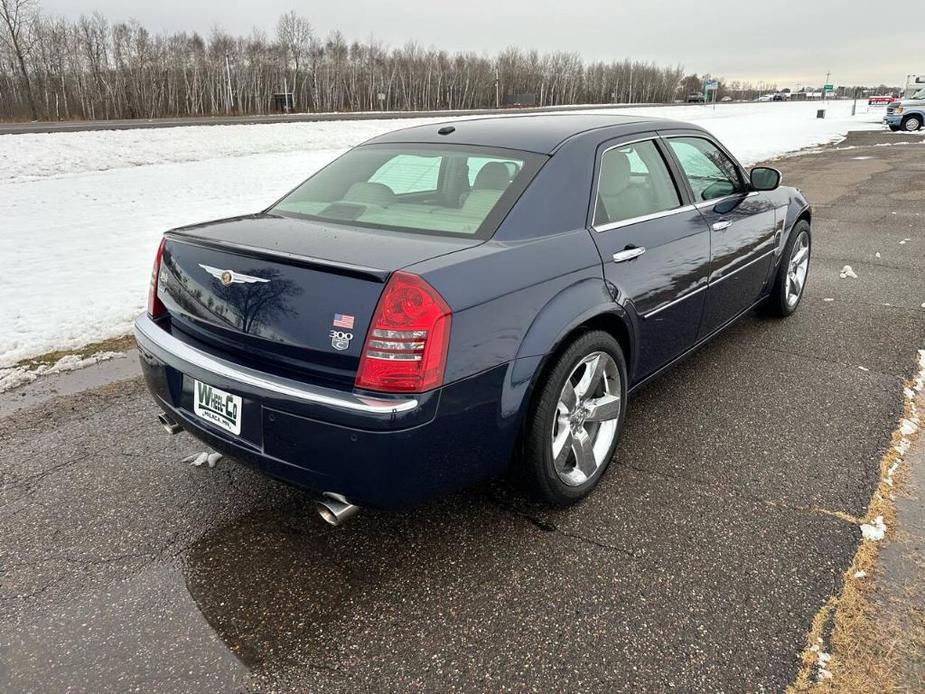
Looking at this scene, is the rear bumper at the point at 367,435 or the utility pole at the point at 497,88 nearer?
the rear bumper at the point at 367,435

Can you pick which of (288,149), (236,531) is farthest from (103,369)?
(288,149)

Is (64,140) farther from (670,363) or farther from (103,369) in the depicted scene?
(670,363)

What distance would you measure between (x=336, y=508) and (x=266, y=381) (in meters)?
0.48

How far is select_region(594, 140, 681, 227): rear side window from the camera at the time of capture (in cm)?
282

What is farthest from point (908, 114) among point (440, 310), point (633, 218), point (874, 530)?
point (440, 310)

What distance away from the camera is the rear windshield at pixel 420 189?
251 cm

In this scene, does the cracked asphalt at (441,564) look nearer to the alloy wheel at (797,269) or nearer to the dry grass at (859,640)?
the dry grass at (859,640)

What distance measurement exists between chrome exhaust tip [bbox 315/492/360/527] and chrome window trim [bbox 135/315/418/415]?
340 millimetres

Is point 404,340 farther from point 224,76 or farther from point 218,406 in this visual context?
point 224,76

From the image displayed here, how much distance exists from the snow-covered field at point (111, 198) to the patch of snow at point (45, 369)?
262 millimetres

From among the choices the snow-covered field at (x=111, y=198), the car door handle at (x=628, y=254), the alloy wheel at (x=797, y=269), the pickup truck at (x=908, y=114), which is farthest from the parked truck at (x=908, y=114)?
the car door handle at (x=628, y=254)

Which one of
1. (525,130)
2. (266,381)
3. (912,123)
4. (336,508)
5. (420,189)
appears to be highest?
(912,123)

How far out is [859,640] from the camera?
1927mm

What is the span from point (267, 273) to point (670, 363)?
215 cm
